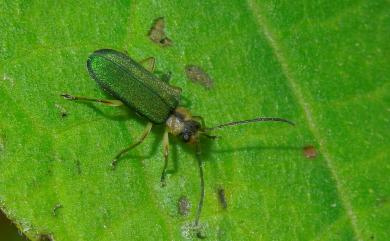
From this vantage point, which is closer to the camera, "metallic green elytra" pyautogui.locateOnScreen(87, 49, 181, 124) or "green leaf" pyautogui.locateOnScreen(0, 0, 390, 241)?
A: "green leaf" pyautogui.locateOnScreen(0, 0, 390, 241)

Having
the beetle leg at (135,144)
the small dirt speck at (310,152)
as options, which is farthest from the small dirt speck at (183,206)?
the small dirt speck at (310,152)

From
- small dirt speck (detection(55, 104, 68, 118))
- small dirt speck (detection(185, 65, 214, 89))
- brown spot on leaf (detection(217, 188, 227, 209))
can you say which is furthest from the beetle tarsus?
small dirt speck (detection(55, 104, 68, 118))

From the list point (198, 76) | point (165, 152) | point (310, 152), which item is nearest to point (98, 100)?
point (165, 152)

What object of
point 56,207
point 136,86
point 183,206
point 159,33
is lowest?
point 183,206

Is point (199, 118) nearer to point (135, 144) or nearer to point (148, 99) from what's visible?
point (148, 99)

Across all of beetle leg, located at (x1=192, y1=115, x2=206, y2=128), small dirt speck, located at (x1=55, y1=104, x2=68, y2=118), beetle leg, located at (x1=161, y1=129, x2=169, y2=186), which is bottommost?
beetle leg, located at (x1=161, y1=129, x2=169, y2=186)

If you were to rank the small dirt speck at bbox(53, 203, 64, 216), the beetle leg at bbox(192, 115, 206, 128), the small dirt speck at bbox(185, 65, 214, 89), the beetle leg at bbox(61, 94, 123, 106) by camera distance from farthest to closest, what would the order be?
the beetle leg at bbox(192, 115, 206, 128)
the small dirt speck at bbox(185, 65, 214, 89)
the beetle leg at bbox(61, 94, 123, 106)
the small dirt speck at bbox(53, 203, 64, 216)

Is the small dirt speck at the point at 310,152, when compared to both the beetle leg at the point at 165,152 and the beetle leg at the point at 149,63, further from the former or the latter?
the beetle leg at the point at 149,63

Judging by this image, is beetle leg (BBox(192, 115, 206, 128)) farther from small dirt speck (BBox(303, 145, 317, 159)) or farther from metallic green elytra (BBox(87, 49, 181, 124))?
small dirt speck (BBox(303, 145, 317, 159))

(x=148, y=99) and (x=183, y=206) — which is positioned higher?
(x=148, y=99)
